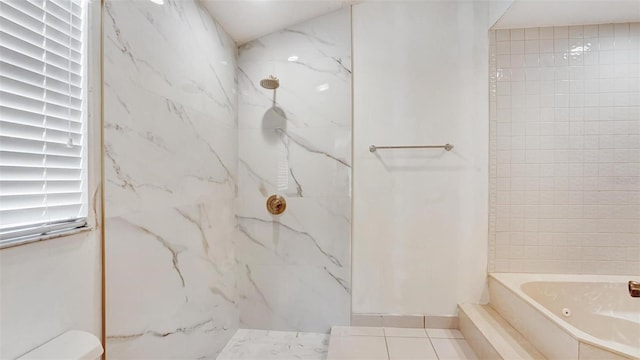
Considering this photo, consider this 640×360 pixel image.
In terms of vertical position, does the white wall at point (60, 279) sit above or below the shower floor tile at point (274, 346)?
above

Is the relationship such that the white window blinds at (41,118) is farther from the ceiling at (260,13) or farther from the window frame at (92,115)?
the ceiling at (260,13)

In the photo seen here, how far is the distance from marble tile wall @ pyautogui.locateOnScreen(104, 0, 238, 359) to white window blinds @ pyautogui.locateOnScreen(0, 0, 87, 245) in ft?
0.36

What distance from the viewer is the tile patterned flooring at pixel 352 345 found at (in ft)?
5.97

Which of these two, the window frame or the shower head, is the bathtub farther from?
the window frame

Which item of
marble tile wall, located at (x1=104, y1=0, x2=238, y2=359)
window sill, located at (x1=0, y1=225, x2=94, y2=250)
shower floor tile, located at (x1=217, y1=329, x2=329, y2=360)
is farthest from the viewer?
shower floor tile, located at (x1=217, y1=329, x2=329, y2=360)

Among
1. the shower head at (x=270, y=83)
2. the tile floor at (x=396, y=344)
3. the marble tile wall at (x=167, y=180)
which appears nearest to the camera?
the marble tile wall at (x=167, y=180)

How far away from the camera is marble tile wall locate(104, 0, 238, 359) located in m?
1.13

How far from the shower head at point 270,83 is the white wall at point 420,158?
20.9 inches

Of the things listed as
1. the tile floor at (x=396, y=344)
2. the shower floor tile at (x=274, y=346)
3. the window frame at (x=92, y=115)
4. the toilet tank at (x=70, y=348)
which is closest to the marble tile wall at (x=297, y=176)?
the shower floor tile at (x=274, y=346)

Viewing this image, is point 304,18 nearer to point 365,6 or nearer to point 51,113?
point 365,6

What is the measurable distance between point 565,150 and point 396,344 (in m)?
1.60

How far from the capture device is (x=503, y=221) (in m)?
2.11

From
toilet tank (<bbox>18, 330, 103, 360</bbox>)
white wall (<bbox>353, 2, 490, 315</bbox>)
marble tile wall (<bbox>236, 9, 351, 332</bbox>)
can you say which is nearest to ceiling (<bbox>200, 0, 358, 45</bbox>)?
marble tile wall (<bbox>236, 9, 351, 332</bbox>)

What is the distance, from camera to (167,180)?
1436 mm
